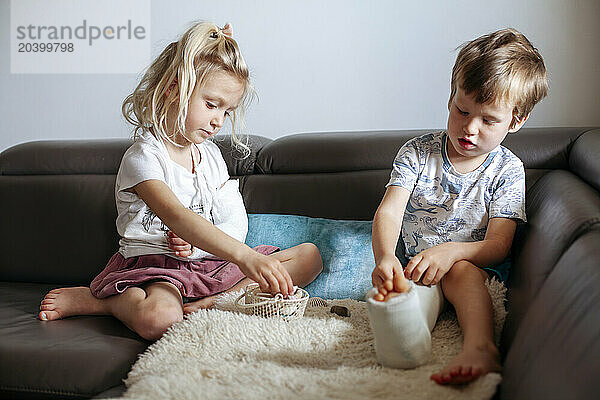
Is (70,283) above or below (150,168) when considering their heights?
below

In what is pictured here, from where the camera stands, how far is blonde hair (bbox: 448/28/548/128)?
4.37ft

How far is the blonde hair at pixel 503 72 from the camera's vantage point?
1333 millimetres

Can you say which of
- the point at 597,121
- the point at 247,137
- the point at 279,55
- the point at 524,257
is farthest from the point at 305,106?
the point at 524,257

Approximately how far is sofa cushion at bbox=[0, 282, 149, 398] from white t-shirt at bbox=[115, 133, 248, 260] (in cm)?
26

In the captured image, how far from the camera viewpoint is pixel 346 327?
1.28 meters

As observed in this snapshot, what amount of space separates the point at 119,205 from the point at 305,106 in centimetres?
78

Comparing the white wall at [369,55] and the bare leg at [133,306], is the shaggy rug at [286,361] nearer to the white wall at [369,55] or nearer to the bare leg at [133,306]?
the bare leg at [133,306]

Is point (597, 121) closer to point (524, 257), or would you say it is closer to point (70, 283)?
point (524, 257)

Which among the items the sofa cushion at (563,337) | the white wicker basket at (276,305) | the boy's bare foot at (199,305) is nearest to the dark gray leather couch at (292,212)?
the sofa cushion at (563,337)

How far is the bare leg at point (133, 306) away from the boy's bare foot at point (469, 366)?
624 millimetres

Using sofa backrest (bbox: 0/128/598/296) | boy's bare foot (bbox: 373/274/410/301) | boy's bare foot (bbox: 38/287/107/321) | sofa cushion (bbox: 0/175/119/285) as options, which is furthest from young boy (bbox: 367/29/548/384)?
sofa cushion (bbox: 0/175/119/285)

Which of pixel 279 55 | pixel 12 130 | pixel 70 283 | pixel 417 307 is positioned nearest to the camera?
pixel 417 307

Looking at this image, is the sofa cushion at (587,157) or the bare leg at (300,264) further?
the bare leg at (300,264)

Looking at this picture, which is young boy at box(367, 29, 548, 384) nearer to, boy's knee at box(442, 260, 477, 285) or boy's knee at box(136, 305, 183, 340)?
boy's knee at box(442, 260, 477, 285)
